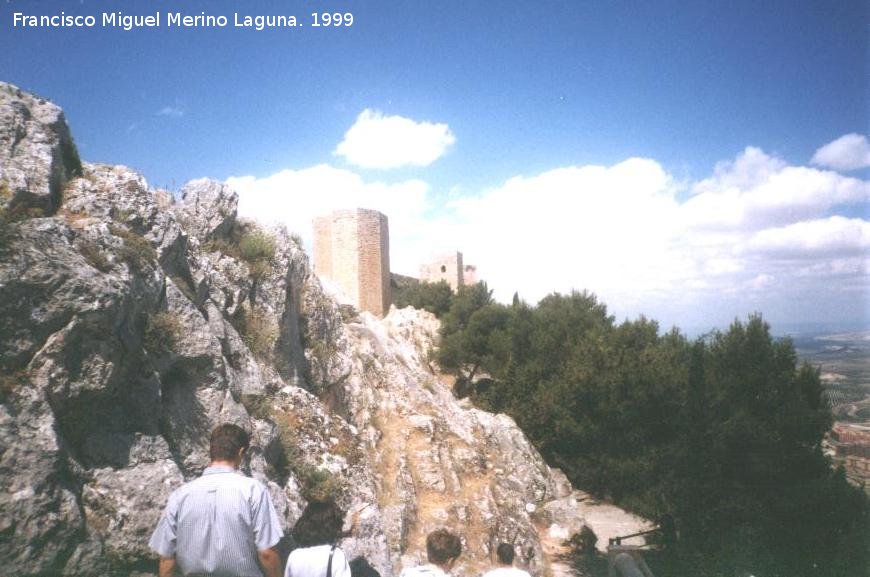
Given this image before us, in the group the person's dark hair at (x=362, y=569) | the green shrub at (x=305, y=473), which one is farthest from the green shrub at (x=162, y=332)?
the person's dark hair at (x=362, y=569)

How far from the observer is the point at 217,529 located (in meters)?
3.35

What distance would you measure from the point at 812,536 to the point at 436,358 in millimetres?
20491

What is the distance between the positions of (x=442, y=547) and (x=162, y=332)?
15.0ft

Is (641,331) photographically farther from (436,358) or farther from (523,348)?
(436,358)

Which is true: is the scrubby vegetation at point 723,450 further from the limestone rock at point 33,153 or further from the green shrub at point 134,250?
the limestone rock at point 33,153

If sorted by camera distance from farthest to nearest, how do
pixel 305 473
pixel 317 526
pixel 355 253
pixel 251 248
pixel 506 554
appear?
pixel 355 253 < pixel 251 248 < pixel 305 473 < pixel 506 554 < pixel 317 526

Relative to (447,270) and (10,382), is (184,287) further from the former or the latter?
(447,270)

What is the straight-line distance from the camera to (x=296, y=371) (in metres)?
10.7

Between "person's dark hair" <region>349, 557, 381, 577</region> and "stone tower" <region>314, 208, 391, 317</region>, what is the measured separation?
80.3 feet

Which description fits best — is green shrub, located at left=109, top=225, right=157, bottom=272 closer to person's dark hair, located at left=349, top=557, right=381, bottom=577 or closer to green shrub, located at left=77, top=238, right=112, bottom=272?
green shrub, located at left=77, top=238, right=112, bottom=272

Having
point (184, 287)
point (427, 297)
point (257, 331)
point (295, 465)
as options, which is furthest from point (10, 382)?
point (427, 297)

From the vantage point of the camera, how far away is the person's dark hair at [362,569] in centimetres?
665

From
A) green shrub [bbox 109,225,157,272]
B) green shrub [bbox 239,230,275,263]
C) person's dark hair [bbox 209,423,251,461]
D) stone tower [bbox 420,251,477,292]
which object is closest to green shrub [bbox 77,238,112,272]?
green shrub [bbox 109,225,157,272]

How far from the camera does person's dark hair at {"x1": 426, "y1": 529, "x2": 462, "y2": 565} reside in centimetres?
393
